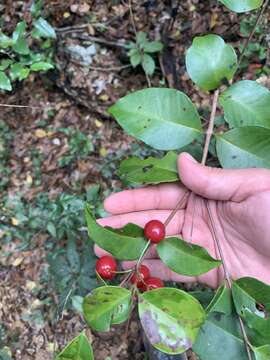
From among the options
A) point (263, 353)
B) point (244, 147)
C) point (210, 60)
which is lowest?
point (263, 353)

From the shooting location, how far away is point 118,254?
1.16m

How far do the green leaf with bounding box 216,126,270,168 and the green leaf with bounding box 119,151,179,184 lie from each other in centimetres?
14

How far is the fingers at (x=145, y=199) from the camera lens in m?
1.50

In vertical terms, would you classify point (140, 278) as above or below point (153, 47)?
above

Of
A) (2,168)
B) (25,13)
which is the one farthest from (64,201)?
(25,13)

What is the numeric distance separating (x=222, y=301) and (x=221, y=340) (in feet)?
0.34

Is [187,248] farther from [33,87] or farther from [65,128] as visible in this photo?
[33,87]

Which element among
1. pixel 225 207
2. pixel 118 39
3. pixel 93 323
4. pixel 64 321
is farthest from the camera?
pixel 118 39

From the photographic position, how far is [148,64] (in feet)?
7.73

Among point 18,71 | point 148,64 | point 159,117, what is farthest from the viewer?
point 148,64

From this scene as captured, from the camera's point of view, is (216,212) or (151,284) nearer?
(151,284)

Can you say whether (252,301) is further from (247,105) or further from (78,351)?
(247,105)

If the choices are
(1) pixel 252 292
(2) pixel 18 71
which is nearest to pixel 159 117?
(1) pixel 252 292

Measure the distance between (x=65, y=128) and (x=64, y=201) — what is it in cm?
45
